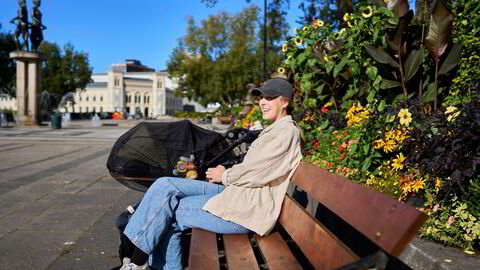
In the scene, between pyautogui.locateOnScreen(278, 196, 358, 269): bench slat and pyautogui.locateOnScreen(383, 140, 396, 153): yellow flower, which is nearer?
pyautogui.locateOnScreen(278, 196, 358, 269): bench slat

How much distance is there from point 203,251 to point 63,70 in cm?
6585

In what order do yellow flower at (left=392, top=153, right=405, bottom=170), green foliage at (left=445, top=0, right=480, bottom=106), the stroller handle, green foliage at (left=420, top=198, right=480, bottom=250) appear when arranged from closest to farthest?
green foliage at (left=420, top=198, right=480, bottom=250) < the stroller handle < yellow flower at (left=392, top=153, right=405, bottom=170) < green foliage at (left=445, top=0, right=480, bottom=106)

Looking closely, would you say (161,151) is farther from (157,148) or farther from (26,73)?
(26,73)

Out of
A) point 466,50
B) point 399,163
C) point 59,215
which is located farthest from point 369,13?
point 59,215

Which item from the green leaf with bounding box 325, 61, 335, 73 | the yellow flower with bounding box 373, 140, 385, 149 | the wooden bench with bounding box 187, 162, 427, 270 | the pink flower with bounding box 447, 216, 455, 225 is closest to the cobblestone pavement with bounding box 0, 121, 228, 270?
the wooden bench with bounding box 187, 162, 427, 270

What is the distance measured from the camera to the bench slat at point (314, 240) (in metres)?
1.90

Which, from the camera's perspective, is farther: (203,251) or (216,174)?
(216,174)

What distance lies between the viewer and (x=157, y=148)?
3520 millimetres

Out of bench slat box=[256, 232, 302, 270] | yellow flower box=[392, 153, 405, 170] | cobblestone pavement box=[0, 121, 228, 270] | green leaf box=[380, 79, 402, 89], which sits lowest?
cobblestone pavement box=[0, 121, 228, 270]

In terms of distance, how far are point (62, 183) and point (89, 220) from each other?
258 centimetres

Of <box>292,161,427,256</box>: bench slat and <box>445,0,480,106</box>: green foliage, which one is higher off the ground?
<box>445,0,480,106</box>: green foliage

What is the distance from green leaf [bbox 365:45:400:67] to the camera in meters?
5.04

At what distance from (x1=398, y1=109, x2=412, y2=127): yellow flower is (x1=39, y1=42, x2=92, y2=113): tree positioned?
63884mm

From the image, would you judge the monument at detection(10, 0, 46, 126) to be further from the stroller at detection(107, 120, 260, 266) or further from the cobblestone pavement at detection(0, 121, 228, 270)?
the stroller at detection(107, 120, 260, 266)
